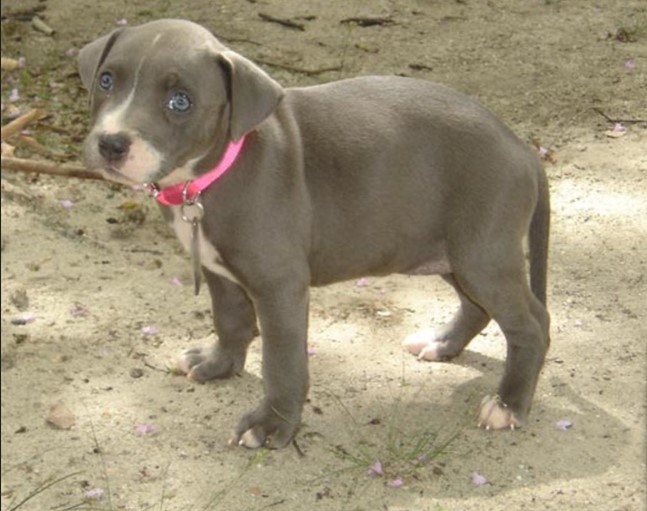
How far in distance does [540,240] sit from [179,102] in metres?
0.91

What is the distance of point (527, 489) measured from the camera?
264 cm

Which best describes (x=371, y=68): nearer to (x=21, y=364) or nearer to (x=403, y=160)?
(x=403, y=160)

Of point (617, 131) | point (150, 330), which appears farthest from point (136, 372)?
point (617, 131)

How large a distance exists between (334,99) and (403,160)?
22 centimetres

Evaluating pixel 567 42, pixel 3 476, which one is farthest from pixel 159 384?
pixel 567 42

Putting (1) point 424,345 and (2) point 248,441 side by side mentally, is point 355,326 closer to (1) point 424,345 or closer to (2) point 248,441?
(1) point 424,345

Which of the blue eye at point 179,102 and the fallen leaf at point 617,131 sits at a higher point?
the fallen leaf at point 617,131

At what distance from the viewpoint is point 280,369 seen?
9.93 feet

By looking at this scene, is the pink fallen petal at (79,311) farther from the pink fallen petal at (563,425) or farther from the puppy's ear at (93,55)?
the pink fallen petal at (563,425)

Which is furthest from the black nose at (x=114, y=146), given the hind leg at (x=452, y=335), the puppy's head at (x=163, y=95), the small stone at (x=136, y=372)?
the hind leg at (x=452, y=335)

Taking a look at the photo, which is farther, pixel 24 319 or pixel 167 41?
pixel 24 319

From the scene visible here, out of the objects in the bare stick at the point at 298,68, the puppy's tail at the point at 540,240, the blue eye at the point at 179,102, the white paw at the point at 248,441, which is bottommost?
the white paw at the point at 248,441

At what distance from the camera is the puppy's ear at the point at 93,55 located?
8.63 feet

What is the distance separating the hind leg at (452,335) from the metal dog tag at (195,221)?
28.2 inches
